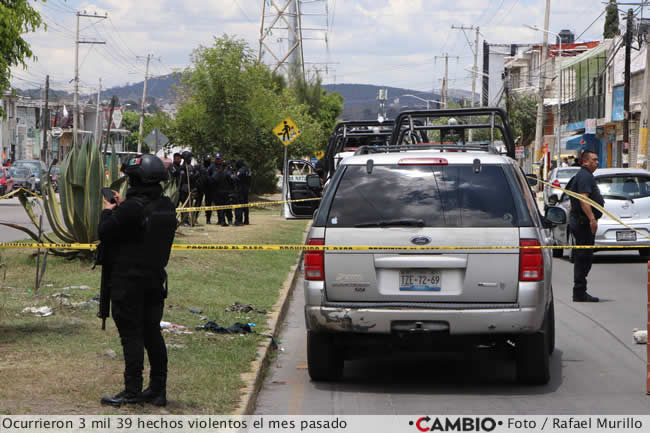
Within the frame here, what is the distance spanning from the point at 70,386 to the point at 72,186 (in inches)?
301

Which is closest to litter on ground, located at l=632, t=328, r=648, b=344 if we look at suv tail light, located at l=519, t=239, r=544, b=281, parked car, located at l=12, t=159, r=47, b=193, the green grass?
suv tail light, located at l=519, t=239, r=544, b=281

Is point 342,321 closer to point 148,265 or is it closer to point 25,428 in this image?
point 148,265

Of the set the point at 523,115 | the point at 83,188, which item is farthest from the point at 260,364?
the point at 523,115

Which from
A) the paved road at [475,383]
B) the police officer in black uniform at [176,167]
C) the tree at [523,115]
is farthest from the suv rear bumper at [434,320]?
the tree at [523,115]

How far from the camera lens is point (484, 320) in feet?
24.2

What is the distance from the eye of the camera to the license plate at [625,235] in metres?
18.0

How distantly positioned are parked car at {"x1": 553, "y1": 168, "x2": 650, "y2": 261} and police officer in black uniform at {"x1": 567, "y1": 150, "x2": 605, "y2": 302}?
482cm

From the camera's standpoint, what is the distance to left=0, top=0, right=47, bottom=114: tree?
819cm

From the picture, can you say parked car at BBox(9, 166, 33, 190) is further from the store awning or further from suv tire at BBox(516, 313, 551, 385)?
suv tire at BBox(516, 313, 551, 385)

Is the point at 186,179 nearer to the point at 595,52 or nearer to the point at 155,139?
the point at 155,139

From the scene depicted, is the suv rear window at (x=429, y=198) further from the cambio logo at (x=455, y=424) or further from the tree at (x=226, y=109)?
the tree at (x=226, y=109)

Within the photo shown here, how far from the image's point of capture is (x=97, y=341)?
28.9 feet

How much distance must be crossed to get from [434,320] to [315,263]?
1.02 m

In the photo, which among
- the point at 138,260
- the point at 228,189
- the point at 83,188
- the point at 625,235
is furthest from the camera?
the point at 228,189
